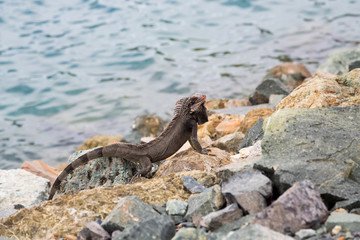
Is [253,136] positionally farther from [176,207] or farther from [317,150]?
[176,207]

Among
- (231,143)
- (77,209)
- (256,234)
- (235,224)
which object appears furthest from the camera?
(231,143)

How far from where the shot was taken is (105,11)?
61.9ft

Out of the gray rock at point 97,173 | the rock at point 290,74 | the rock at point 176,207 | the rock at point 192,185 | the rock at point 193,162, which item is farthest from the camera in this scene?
the rock at point 290,74

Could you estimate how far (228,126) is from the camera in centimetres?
752

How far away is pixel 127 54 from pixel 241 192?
1216cm

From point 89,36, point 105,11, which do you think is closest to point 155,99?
point 89,36

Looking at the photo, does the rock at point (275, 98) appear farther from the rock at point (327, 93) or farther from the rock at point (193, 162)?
the rock at point (193, 162)

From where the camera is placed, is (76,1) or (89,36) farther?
(76,1)

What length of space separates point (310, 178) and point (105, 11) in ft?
54.2

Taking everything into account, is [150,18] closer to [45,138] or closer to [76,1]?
[76,1]

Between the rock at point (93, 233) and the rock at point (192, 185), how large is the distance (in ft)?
3.34

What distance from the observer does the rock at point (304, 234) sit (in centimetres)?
313

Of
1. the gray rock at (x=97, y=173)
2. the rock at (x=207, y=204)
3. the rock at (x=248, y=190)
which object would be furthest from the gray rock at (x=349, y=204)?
the gray rock at (x=97, y=173)

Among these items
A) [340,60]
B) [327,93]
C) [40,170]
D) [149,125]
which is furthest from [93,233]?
[340,60]
